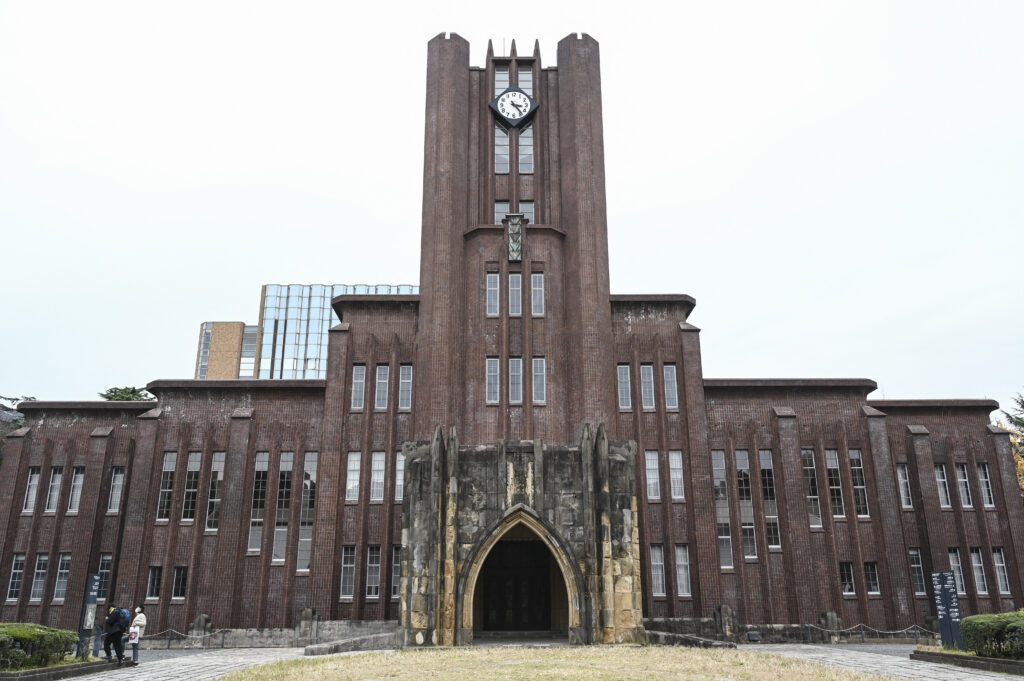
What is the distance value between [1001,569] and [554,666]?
27.2m

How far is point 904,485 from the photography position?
3666 cm

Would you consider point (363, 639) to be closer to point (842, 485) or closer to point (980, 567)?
point (842, 485)

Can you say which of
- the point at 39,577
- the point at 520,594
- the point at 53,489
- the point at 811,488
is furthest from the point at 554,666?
the point at 53,489

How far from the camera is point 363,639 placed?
26375 millimetres

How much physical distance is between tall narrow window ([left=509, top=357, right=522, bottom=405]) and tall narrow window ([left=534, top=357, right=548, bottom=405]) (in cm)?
68

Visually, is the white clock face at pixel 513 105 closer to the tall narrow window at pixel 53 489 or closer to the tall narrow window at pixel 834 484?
the tall narrow window at pixel 834 484

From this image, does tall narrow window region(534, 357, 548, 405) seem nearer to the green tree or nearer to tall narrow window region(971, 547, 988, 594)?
tall narrow window region(971, 547, 988, 594)

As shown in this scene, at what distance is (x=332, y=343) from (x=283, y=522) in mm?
8224

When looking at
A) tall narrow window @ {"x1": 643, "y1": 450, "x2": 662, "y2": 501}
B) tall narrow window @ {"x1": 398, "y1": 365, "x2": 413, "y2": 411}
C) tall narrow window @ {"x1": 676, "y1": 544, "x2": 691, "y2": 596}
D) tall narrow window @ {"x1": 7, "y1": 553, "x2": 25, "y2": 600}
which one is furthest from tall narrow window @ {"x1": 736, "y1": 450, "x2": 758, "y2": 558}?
tall narrow window @ {"x1": 7, "y1": 553, "x2": 25, "y2": 600}

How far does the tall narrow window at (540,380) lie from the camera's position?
32.6 meters

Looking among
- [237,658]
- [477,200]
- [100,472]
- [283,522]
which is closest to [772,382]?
[477,200]

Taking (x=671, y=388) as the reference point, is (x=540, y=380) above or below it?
below

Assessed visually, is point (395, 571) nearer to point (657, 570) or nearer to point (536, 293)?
point (657, 570)

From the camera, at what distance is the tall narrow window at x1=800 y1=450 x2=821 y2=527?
115ft
